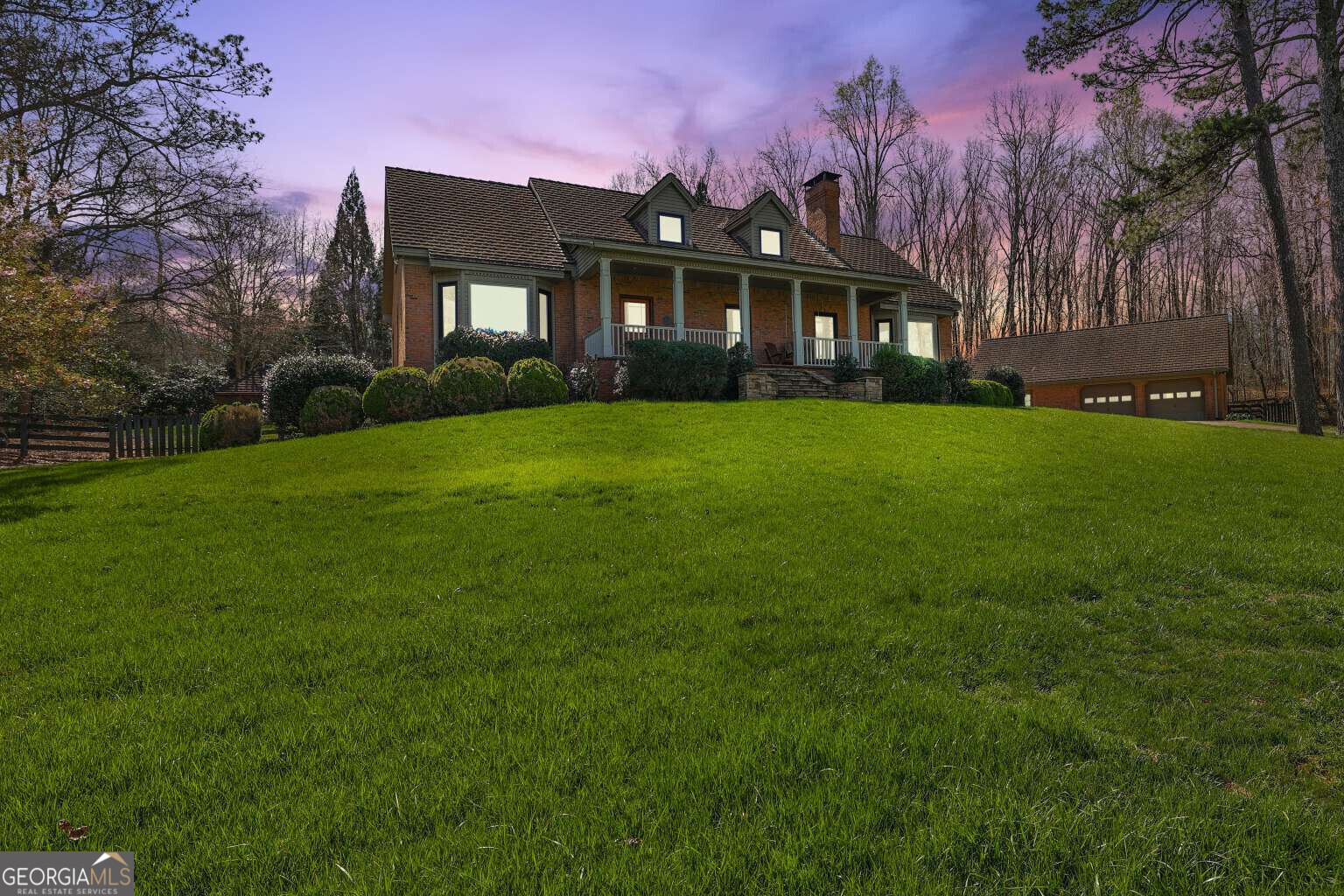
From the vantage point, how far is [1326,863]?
203cm

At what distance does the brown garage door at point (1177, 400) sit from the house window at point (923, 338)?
13.7m

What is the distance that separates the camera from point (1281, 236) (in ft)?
52.4

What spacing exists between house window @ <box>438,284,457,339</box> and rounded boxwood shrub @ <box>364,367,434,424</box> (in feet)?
13.3

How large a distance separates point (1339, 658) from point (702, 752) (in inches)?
154

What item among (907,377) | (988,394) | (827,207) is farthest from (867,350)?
(827,207)

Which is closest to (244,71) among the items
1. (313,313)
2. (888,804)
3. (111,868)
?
(111,868)

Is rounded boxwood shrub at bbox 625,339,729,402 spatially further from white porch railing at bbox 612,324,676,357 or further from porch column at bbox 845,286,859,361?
porch column at bbox 845,286,859,361

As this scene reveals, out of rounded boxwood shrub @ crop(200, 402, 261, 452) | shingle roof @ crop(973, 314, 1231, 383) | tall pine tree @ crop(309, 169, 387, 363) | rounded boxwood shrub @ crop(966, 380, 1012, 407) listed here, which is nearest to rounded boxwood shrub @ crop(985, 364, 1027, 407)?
rounded boxwood shrub @ crop(966, 380, 1012, 407)

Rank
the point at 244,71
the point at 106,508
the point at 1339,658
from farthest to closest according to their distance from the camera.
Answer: the point at 244,71 < the point at 106,508 < the point at 1339,658

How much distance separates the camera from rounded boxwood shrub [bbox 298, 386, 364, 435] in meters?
14.5

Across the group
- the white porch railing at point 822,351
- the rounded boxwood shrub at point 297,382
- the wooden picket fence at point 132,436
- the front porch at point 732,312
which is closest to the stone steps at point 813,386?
the white porch railing at point 822,351

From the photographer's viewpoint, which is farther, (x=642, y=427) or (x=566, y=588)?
(x=642, y=427)

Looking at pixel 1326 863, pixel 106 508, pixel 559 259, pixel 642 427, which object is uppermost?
pixel 559 259

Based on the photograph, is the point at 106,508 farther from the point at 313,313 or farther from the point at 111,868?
the point at 313,313
